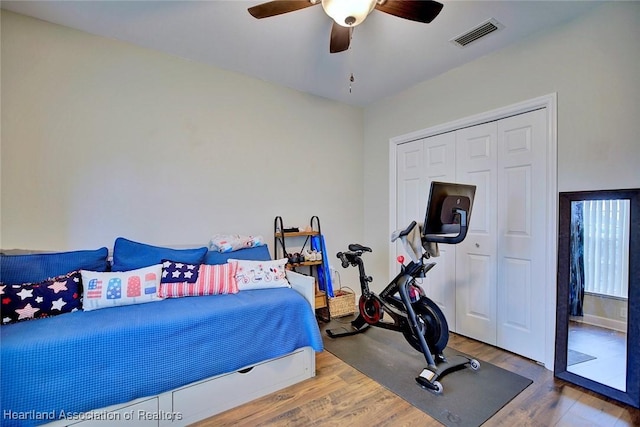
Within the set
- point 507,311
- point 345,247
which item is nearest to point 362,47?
point 345,247

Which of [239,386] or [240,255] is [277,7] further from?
[239,386]

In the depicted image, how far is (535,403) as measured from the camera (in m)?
1.85

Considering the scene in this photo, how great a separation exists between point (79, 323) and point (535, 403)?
2760 mm

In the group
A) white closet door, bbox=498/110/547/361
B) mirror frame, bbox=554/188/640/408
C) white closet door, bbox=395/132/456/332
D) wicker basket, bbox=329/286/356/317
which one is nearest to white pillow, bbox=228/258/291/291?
wicker basket, bbox=329/286/356/317

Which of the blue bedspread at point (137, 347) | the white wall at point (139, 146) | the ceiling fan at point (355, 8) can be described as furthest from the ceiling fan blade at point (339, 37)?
the blue bedspread at point (137, 347)

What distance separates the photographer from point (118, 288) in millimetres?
1932

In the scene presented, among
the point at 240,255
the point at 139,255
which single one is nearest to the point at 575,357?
the point at 240,255

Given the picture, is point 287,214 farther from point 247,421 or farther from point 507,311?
point 507,311

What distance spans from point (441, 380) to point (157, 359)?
1858 millimetres

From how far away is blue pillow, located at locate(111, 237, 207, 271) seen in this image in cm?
217

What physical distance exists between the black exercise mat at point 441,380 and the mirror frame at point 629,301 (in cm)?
35

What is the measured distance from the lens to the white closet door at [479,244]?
267 centimetres

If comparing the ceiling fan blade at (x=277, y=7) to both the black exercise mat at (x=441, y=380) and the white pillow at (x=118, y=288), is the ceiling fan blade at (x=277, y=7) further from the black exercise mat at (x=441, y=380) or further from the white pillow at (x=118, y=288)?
the black exercise mat at (x=441, y=380)

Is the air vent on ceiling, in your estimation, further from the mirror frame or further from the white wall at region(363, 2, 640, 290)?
the mirror frame
